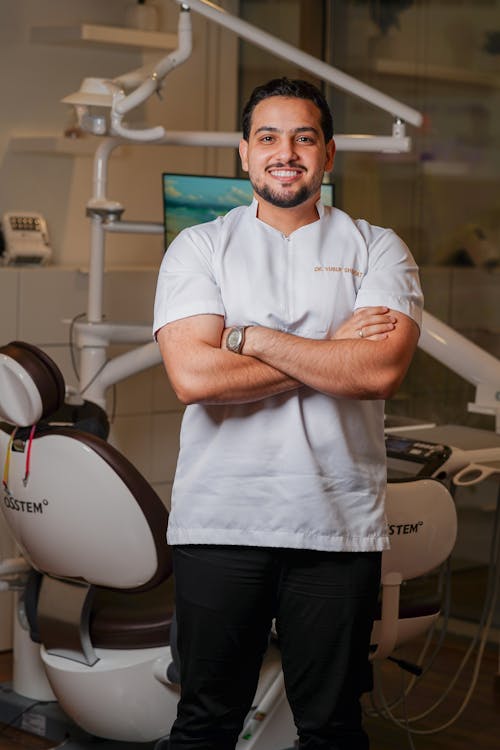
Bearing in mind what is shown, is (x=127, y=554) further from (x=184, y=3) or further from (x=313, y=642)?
(x=184, y=3)

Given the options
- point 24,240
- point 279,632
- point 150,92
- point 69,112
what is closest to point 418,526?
point 279,632

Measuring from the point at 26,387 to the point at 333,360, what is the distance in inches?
35.8

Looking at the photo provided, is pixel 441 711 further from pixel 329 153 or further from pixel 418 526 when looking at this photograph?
pixel 329 153

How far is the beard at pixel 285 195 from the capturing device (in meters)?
2.03

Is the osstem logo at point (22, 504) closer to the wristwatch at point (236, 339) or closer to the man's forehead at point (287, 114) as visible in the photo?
the wristwatch at point (236, 339)

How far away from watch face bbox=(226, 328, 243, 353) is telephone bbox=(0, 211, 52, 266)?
199 cm

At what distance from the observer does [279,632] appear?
2047 millimetres

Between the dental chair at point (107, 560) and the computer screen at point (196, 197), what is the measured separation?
97 centimetres

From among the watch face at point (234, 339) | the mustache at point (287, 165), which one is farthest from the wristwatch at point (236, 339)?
the mustache at point (287, 165)

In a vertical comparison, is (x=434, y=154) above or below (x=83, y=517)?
above

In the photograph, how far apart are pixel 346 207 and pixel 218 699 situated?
2768 millimetres

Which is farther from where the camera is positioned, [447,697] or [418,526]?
[447,697]

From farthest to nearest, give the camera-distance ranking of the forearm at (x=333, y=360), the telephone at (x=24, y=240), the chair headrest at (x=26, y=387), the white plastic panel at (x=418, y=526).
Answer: the telephone at (x=24, y=240) → the chair headrest at (x=26, y=387) → the white plastic panel at (x=418, y=526) → the forearm at (x=333, y=360)

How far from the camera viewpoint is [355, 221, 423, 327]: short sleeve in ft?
6.57
